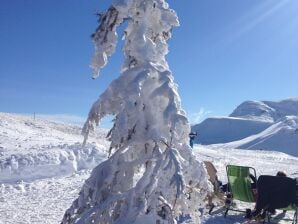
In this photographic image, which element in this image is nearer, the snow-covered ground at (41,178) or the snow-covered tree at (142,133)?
the snow-covered tree at (142,133)

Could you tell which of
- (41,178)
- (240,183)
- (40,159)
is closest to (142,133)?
(240,183)

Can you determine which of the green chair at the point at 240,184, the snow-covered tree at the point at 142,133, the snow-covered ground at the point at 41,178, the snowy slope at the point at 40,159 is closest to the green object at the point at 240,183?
the green chair at the point at 240,184

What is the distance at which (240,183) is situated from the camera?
9.52 metres

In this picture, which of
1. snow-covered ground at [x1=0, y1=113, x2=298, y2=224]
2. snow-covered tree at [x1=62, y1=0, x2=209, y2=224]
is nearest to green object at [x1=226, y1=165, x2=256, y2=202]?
snow-covered ground at [x1=0, y1=113, x2=298, y2=224]

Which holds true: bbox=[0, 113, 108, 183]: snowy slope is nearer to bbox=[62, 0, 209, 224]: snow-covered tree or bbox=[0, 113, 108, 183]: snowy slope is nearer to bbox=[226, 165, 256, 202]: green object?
bbox=[226, 165, 256, 202]: green object

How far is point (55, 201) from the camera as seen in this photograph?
10352 millimetres

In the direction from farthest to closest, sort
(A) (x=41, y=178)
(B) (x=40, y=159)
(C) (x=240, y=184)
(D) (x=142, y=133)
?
(B) (x=40, y=159)
(A) (x=41, y=178)
(C) (x=240, y=184)
(D) (x=142, y=133)

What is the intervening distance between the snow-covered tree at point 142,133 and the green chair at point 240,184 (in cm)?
509

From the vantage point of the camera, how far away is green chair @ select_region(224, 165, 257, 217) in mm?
9344

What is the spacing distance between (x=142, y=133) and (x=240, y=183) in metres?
5.69

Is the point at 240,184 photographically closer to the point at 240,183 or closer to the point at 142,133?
the point at 240,183

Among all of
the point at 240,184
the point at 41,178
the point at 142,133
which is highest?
the point at 142,133

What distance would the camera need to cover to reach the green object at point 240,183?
9375 mm

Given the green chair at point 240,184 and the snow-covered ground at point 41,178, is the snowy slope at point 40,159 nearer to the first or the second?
the snow-covered ground at point 41,178
